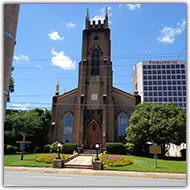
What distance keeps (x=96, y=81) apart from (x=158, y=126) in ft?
43.8

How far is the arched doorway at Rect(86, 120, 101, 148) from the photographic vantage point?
31.1 metres

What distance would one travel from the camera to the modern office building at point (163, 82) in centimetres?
8900

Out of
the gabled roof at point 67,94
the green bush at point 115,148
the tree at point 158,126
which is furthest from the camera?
the gabled roof at point 67,94

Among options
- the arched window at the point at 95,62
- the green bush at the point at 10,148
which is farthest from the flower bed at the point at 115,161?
the green bush at the point at 10,148

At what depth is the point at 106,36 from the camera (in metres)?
34.7

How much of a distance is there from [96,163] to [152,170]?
526cm

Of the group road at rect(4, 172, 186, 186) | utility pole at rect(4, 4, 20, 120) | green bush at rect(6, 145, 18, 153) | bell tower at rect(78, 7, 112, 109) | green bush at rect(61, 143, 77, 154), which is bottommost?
green bush at rect(6, 145, 18, 153)

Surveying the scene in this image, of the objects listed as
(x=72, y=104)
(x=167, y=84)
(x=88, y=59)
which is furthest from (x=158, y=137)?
(x=167, y=84)

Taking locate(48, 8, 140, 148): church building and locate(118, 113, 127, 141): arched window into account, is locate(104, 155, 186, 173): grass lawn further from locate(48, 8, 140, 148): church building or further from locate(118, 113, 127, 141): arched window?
locate(118, 113, 127, 141): arched window

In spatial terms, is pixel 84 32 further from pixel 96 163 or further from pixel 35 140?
pixel 96 163

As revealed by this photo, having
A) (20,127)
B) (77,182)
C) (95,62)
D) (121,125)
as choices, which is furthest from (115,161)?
(95,62)

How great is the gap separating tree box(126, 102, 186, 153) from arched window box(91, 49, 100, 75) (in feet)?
36.1

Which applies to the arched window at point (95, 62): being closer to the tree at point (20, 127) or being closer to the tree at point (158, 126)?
the tree at point (158, 126)

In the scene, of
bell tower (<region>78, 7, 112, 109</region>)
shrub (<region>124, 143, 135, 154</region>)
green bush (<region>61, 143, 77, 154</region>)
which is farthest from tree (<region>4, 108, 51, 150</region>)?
shrub (<region>124, 143, 135, 154</region>)
